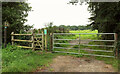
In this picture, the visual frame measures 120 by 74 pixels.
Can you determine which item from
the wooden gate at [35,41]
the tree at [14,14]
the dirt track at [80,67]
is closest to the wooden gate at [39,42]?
the wooden gate at [35,41]

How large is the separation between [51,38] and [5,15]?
5047 millimetres

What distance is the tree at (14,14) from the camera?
9125mm

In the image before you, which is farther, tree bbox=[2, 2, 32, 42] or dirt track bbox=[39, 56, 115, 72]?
tree bbox=[2, 2, 32, 42]

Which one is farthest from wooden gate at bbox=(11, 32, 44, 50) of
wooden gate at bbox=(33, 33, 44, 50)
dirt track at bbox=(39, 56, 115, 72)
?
dirt track at bbox=(39, 56, 115, 72)

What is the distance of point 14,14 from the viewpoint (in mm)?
9367

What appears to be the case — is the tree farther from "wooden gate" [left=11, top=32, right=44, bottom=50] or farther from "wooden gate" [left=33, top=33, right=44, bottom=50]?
"wooden gate" [left=33, top=33, right=44, bottom=50]


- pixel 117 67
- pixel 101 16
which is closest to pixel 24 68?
pixel 117 67

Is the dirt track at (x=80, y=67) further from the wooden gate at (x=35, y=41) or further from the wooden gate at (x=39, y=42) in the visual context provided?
the wooden gate at (x=35, y=41)

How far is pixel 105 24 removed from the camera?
21.0ft

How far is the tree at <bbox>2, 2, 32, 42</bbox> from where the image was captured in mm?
9125

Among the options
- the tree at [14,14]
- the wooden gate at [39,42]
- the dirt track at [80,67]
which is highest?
the tree at [14,14]

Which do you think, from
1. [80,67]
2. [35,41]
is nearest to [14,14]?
[35,41]

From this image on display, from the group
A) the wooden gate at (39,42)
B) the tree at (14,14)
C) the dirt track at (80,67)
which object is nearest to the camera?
the dirt track at (80,67)

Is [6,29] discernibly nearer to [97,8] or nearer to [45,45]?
[45,45]
